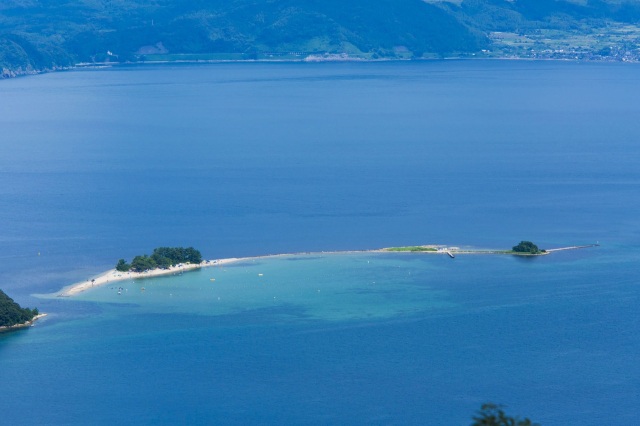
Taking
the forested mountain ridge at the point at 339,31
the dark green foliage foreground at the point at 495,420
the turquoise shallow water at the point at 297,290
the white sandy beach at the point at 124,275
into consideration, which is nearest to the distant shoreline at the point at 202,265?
the white sandy beach at the point at 124,275

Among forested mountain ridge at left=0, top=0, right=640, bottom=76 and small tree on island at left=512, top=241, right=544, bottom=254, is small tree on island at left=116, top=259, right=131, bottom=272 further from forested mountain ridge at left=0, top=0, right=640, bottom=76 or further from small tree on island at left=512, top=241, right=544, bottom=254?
forested mountain ridge at left=0, top=0, right=640, bottom=76

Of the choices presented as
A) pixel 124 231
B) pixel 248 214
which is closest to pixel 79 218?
pixel 124 231

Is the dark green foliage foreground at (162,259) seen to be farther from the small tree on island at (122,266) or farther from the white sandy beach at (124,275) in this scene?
the white sandy beach at (124,275)

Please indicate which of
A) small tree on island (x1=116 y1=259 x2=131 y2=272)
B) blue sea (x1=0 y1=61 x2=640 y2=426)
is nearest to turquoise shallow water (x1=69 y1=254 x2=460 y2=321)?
blue sea (x1=0 y1=61 x2=640 y2=426)

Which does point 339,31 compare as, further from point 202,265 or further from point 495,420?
point 495,420

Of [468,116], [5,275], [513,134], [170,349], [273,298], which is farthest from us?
[468,116]

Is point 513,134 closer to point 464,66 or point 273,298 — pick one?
point 273,298
